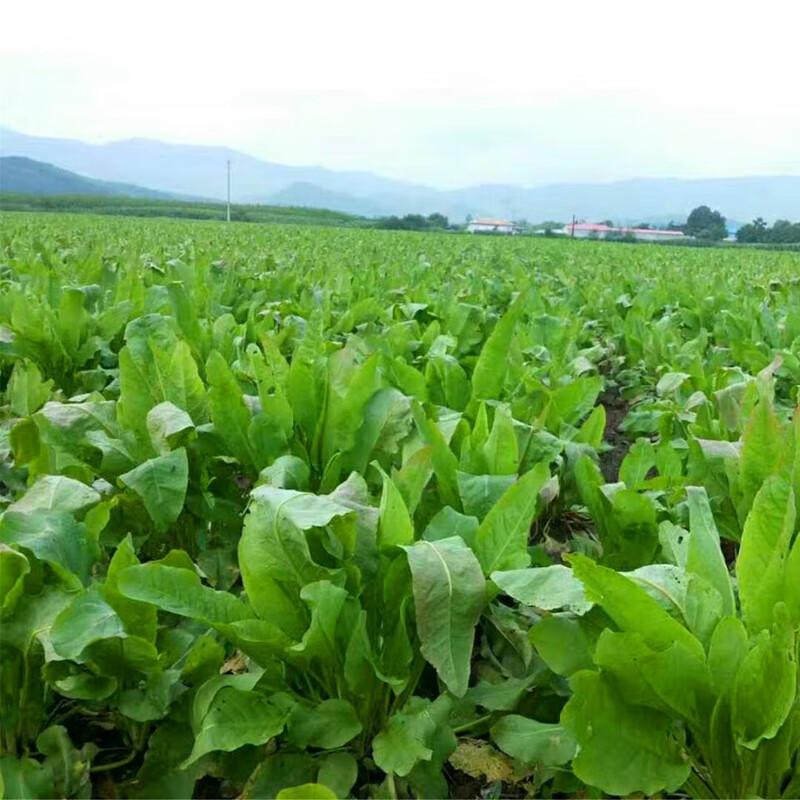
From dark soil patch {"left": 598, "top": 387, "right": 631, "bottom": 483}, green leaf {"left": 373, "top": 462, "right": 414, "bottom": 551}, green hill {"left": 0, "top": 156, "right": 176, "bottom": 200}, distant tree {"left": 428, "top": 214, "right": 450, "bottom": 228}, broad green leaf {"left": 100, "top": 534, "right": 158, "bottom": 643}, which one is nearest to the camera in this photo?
broad green leaf {"left": 100, "top": 534, "right": 158, "bottom": 643}

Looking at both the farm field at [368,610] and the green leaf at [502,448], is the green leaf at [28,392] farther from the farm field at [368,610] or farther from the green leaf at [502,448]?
the green leaf at [502,448]

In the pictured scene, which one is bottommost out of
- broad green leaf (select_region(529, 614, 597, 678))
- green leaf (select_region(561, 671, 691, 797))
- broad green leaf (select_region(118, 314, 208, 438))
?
green leaf (select_region(561, 671, 691, 797))

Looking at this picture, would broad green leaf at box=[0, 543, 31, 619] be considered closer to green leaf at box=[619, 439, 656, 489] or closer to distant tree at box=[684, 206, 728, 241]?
green leaf at box=[619, 439, 656, 489]

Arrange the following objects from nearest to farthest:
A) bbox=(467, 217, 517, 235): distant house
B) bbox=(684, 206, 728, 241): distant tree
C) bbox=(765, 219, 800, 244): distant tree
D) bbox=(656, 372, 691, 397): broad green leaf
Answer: bbox=(656, 372, 691, 397): broad green leaf → bbox=(765, 219, 800, 244): distant tree → bbox=(467, 217, 517, 235): distant house → bbox=(684, 206, 728, 241): distant tree

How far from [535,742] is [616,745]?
156 mm

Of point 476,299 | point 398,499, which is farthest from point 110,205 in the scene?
point 398,499

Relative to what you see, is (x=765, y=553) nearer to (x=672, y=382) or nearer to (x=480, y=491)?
(x=480, y=491)

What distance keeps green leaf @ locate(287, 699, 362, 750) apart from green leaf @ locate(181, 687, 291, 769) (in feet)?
0.08

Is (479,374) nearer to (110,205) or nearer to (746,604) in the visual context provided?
(746,604)

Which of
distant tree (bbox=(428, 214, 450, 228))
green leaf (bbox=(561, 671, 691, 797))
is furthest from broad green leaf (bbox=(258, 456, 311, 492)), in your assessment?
distant tree (bbox=(428, 214, 450, 228))

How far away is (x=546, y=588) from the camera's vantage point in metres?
1.30

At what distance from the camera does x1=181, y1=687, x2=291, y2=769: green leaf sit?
125cm

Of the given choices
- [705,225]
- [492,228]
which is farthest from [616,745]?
[705,225]

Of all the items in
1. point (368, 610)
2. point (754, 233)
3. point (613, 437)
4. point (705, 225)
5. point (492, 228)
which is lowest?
point (613, 437)
